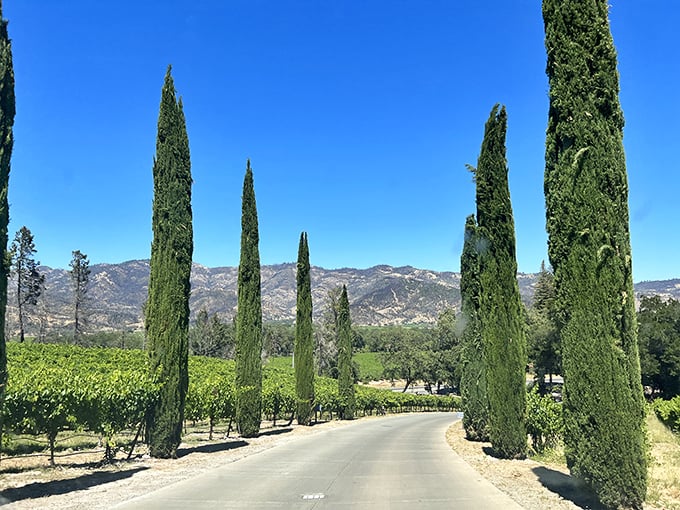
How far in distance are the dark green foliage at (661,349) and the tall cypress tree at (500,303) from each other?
95.6 ft

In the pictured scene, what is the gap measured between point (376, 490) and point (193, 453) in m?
7.22

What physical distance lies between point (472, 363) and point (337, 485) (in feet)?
33.2

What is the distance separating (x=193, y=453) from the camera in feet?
46.2

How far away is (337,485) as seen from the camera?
9.38m

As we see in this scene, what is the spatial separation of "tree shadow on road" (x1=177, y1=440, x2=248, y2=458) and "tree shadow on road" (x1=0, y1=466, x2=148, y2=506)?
3304mm

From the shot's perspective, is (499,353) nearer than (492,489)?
No

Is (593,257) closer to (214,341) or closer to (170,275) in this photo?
(170,275)

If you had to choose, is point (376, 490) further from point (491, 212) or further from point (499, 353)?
point (491, 212)

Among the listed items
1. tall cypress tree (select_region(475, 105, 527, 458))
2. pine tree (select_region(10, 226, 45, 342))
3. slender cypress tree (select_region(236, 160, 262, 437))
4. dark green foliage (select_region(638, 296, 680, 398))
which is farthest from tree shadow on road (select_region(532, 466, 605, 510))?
pine tree (select_region(10, 226, 45, 342))

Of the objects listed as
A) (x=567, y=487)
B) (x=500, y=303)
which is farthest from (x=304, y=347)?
(x=567, y=487)

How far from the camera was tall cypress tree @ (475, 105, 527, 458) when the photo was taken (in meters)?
12.1

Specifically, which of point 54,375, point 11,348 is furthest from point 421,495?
point 11,348

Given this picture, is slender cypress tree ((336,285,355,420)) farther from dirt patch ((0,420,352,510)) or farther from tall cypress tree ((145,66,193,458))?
tall cypress tree ((145,66,193,458))

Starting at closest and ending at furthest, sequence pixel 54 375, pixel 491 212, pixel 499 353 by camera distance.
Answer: pixel 54 375
pixel 499 353
pixel 491 212
